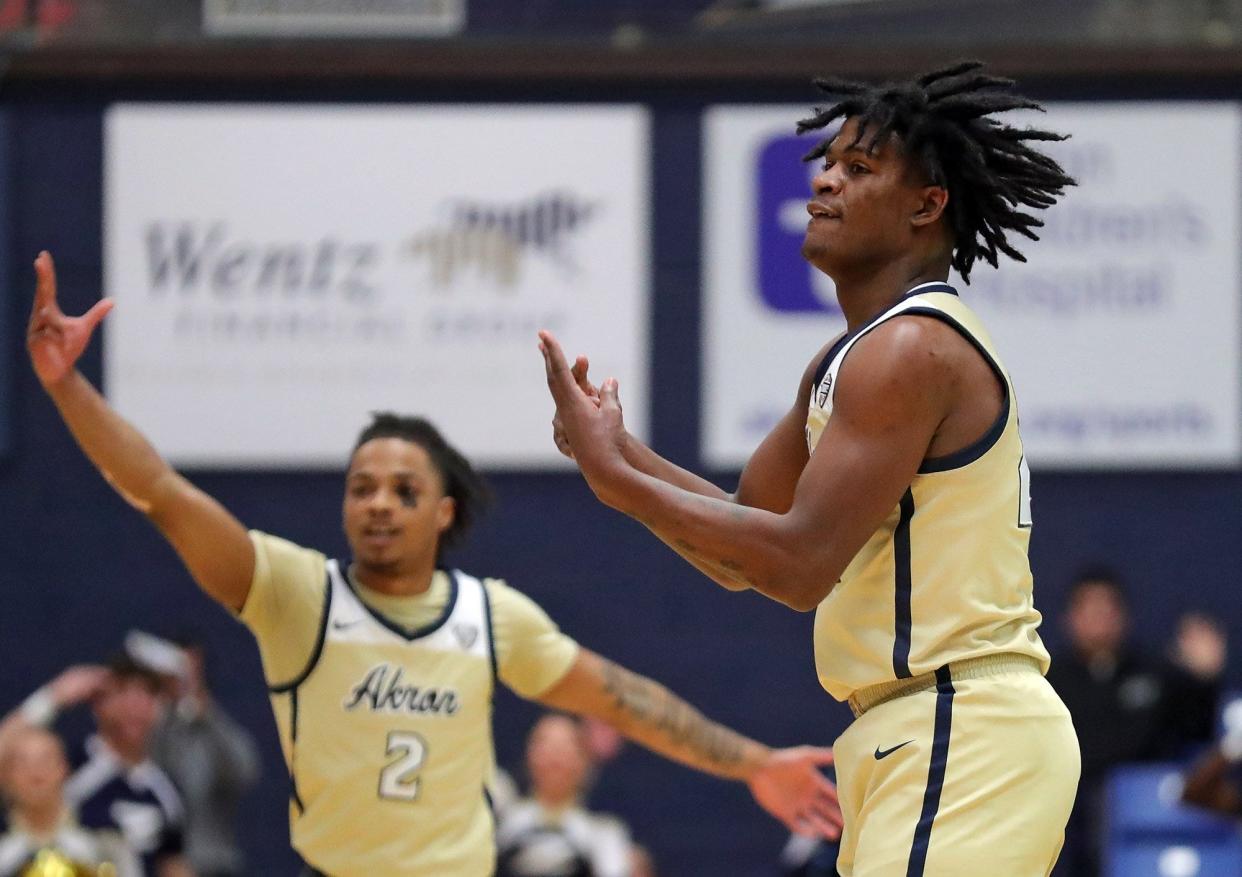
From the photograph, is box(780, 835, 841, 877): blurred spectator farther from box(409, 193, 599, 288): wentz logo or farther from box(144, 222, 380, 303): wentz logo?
box(144, 222, 380, 303): wentz logo

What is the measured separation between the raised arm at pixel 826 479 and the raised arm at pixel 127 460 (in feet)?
4.99

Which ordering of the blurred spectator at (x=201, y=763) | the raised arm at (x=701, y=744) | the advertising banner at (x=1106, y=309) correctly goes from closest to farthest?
the raised arm at (x=701, y=744)
the blurred spectator at (x=201, y=763)
the advertising banner at (x=1106, y=309)

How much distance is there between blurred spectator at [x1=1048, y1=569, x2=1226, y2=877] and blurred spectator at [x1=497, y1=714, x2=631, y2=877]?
196 cm

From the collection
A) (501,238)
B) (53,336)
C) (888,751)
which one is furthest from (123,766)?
(888,751)

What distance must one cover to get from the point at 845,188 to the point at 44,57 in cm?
658

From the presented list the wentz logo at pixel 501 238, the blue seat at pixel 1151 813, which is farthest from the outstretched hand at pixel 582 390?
the wentz logo at pixel 501 238

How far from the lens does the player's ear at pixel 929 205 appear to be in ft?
11.4

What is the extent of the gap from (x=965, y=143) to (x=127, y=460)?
2064 mm

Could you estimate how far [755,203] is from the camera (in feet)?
30.0

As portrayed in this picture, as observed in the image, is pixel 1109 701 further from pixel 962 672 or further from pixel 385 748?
pixel 962 672

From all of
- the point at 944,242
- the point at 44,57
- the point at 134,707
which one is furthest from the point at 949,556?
the point at 44,57

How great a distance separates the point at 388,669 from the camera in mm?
4746

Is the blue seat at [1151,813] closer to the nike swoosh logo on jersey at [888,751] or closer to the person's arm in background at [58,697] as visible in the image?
the person's arm in background at [58,697]

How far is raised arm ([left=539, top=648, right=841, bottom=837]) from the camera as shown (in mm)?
4695
